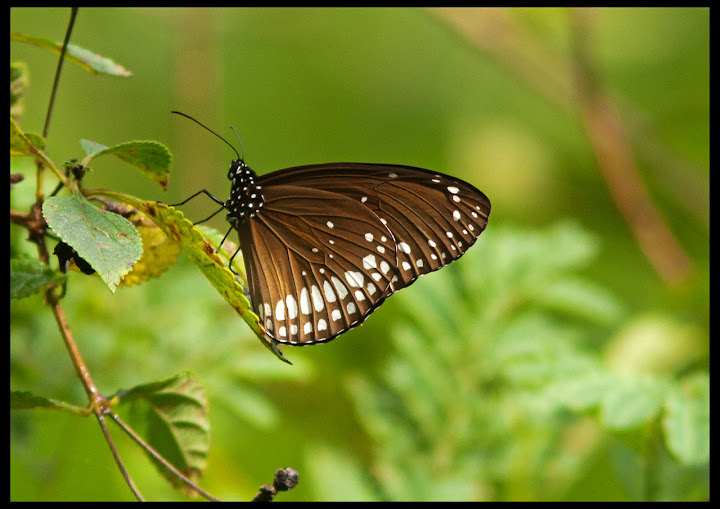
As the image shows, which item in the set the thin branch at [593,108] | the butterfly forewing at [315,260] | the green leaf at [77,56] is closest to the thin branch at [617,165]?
the thin branch at [593,108]

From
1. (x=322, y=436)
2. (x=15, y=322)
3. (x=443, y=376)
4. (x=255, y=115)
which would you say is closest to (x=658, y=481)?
(x=443, y=376)

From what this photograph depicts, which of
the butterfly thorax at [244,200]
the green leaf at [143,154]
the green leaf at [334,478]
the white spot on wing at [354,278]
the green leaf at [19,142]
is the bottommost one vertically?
the green leaf at [334,478]

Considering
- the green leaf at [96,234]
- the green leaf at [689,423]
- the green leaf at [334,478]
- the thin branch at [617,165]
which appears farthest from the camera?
the thin branch at [617,165]

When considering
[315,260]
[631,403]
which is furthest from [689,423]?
[315,260]

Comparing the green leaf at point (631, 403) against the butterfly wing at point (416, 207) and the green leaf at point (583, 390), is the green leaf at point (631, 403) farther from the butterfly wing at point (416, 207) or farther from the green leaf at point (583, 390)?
the butterfly wing at point (416, 207)

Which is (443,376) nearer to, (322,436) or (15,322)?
(322,436)

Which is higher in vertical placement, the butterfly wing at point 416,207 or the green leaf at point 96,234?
the butterfly wing at point 416,207
